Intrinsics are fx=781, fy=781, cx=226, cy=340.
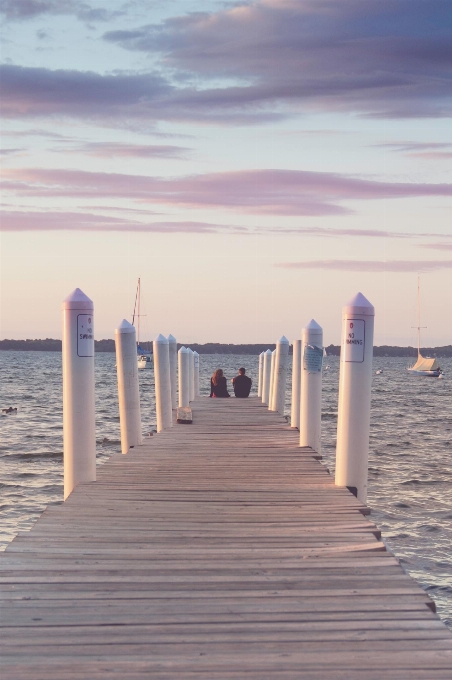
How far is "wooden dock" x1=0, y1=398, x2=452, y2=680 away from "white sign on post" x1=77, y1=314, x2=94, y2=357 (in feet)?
4.50

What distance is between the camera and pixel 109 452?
24.8m

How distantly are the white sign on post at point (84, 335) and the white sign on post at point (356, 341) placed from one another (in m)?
2.58

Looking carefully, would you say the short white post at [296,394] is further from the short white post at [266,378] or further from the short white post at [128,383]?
the short white post at [266,378]

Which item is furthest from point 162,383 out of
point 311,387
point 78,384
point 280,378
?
point 78,384

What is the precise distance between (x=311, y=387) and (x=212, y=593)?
22.1 ft

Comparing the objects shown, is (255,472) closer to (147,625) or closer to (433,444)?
(147,625)

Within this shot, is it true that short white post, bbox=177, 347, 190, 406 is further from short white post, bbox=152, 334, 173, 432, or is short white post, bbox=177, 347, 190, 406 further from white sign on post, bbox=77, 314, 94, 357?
white sign on post, bbox=77, 314, 94, 357

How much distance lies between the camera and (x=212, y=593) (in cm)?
469

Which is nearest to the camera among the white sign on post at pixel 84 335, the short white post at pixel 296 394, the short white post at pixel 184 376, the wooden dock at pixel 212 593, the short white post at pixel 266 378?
the wooden dock at pixel 212 593

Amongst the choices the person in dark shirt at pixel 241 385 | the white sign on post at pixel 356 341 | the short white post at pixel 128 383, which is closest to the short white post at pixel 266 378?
the person in dark shirt at pixel 241 385

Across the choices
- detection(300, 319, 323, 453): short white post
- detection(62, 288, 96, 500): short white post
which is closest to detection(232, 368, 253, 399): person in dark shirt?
detection(300, 319, 323, 453): short white post

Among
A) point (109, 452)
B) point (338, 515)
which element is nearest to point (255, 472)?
point (338, 515)

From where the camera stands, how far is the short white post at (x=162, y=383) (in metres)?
15.8

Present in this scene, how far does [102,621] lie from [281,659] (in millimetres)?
1032
